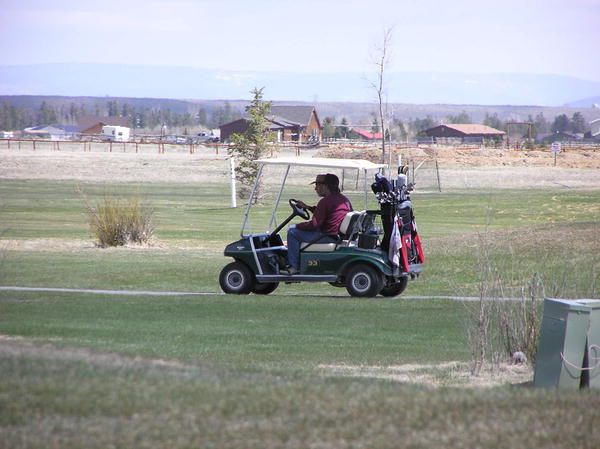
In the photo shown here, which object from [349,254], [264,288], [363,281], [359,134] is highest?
[349,254]

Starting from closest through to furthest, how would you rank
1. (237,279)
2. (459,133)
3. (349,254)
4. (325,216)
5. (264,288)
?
(325,216), (349,254), (237,279), (264,288), (459,133)

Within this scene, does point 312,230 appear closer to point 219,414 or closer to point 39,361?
point 39,361

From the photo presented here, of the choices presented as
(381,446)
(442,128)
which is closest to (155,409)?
(381,446)

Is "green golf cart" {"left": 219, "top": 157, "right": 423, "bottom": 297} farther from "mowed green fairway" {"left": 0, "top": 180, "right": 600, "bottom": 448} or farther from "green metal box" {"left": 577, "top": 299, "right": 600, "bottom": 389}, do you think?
"green metal box" {"left": 577, "top": 299, "right": 600, "bottom": 389}

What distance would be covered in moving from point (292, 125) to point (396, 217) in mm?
101259

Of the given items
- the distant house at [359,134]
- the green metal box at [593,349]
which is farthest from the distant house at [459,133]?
the green metal box at [593,349]

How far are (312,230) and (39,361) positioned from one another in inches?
320

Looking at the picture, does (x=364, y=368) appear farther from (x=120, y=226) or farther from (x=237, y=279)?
(x=120, y=226)

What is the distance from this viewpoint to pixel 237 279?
17.4m

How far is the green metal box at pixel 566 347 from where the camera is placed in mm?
9336

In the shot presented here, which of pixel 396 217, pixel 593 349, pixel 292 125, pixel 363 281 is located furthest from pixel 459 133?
Result: pixel 593 349

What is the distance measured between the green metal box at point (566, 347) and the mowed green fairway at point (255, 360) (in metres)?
0.46

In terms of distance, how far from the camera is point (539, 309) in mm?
11633

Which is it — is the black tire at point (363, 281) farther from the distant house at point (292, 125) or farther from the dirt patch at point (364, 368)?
the distant house at point (292, 125)
